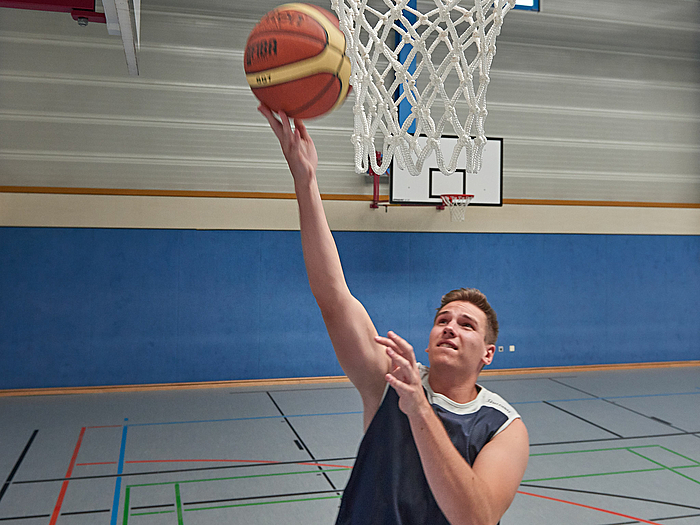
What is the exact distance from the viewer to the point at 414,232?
7871mm

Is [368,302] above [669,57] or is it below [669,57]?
below

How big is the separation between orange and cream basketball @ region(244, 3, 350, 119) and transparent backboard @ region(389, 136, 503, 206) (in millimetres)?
4811

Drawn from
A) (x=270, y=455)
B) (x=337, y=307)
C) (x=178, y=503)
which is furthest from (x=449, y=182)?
(x=337, y=307)

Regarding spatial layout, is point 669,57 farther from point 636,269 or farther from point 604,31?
point 636,269

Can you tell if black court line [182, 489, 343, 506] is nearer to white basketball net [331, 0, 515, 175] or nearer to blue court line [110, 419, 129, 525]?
blue court line [110, 419, 129, 525]

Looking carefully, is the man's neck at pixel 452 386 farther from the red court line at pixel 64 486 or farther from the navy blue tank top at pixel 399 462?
the red court line at pixel 64 486

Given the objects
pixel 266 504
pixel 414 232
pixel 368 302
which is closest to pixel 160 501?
pixel 266 504

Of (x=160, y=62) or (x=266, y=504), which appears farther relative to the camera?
(x=160, y=62)

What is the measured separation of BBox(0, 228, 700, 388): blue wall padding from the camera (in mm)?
6836

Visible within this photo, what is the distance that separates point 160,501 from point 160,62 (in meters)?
5.32

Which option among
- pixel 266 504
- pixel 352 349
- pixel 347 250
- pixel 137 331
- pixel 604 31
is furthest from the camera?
pixel 604 31

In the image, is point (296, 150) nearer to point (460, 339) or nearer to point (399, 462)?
point (460, 339)

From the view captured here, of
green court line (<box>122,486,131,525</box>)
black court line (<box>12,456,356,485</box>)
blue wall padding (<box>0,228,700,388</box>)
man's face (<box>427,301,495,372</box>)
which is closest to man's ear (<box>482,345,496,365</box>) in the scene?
man's face (<box>427,301,495,372</box>)

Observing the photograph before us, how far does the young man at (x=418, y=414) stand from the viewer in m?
1.35
